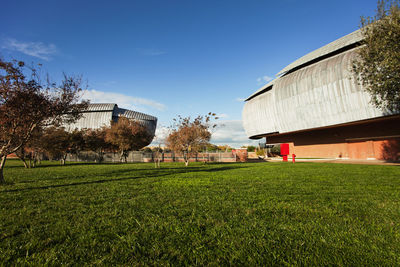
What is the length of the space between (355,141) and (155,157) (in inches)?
1345

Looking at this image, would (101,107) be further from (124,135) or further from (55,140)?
(55,140)

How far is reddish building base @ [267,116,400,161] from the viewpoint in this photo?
1124 inches

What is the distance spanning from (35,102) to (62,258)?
10.1 metres

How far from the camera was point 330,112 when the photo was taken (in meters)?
32.1

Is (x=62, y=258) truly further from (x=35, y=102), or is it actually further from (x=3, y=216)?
(x=35, y=102)

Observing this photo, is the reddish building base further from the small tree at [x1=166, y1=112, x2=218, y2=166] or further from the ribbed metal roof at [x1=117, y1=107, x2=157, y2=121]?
the ribbed metal roof at [x1=117, y1=107, x2=157, y2=121]

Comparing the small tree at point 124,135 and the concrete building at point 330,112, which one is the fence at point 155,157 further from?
the concrete building at point 330,112

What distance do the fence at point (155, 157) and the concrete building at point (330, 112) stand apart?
48.4 feet

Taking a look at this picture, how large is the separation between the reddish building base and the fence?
54.2ft

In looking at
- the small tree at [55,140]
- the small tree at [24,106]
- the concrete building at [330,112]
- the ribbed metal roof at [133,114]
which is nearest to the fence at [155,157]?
the small tree at [55,140]

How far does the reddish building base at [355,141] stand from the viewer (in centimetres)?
2855

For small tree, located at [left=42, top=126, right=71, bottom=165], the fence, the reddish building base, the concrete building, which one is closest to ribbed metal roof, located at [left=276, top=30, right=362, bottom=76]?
the concrete building

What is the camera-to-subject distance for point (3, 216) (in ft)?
13.4

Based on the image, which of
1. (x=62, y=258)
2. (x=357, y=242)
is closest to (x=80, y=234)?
(x=62, y=258)
